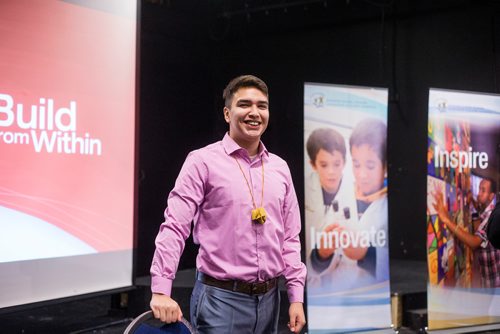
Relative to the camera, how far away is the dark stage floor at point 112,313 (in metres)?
3.95

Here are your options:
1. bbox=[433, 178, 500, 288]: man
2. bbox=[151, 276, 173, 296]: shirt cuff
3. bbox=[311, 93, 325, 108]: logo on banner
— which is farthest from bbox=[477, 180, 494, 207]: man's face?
bbox=[151, 276, 173, 296]: shirt cuff

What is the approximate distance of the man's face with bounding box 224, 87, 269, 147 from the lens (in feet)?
6.18

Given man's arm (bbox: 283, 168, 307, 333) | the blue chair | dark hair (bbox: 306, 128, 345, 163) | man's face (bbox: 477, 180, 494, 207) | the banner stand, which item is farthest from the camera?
man's face (bbox: 477, 180, 494, 207)

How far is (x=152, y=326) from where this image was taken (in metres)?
1.55

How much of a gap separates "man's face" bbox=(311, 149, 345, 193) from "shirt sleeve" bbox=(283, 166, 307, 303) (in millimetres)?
1797

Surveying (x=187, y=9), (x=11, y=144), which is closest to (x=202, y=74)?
(x=187, y=9)

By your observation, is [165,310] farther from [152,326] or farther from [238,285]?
[238,285]

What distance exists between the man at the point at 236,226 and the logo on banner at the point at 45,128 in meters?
1.71

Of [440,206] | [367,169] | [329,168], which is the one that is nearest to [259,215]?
[329,168]

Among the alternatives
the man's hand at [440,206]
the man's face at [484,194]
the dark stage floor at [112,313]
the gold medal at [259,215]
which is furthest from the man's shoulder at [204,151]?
the man's face at [484,194]

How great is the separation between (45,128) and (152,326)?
213cm

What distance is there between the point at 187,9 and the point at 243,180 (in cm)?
438

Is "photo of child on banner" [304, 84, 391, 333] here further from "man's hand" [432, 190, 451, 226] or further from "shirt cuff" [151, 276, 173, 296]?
"shirt cuff" [151, 276, 173, 296]

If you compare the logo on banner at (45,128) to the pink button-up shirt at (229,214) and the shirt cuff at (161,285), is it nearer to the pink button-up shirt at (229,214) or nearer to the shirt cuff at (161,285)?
the pink button-up shirt at (229,214)
